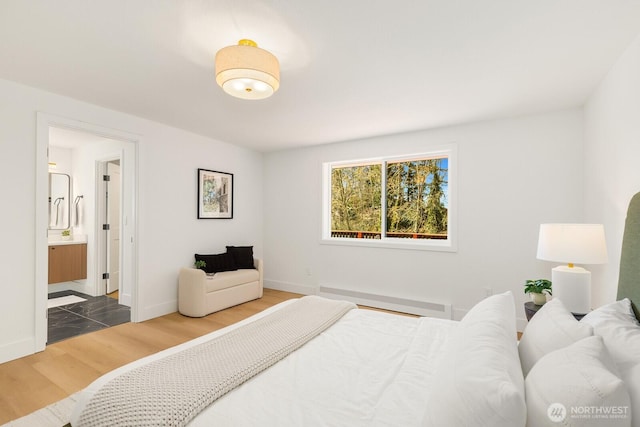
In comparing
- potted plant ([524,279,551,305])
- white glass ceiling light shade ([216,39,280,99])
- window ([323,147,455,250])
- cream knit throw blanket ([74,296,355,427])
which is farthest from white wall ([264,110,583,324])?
white glass ceiling light shade ([216,39,280,99])

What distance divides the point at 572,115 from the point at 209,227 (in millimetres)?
4694

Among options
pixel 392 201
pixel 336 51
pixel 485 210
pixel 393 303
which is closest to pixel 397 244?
pixel 392 201

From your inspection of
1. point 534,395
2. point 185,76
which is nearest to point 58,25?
point 185,76

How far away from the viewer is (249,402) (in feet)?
3.81

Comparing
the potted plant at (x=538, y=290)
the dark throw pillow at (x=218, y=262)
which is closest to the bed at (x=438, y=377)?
the potted plant at (x=538, y=290)

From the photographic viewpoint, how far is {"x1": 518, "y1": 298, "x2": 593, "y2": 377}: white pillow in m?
1.12

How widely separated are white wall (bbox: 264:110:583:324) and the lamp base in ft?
3.80

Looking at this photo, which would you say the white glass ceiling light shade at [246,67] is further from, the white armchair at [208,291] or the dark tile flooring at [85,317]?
the dark tile flooring at [85,317]

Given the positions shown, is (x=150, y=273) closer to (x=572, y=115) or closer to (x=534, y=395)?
(x=534, y=395)

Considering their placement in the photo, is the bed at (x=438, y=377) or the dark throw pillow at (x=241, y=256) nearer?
the bed at (x=438, y=377)

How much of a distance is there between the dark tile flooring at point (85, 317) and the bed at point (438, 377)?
2.55 m

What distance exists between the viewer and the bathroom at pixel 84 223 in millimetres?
4426

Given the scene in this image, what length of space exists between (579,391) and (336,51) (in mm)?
2118

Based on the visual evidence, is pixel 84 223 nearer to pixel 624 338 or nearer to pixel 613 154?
pixel 624 338
